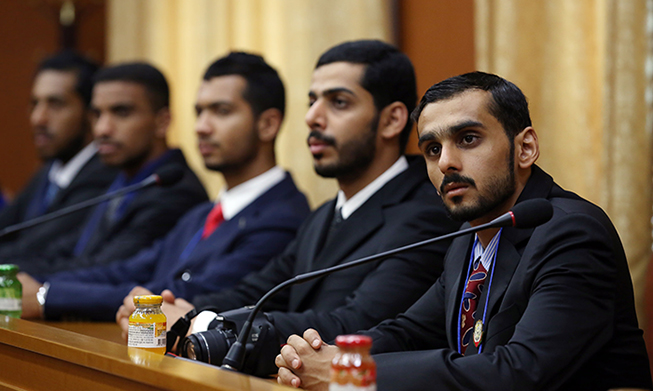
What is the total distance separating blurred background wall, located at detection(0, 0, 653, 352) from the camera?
9.01 feet

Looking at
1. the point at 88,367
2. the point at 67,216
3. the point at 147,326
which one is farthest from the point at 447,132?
the point at 67,216

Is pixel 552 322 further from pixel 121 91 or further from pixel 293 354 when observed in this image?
pixel 121 91

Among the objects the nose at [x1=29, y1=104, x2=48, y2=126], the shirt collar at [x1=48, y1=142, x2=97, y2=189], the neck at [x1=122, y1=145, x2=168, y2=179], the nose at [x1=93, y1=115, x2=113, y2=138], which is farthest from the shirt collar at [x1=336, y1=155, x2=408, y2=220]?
the nose at [x1=29, y1=104, x2=48, y2=126]

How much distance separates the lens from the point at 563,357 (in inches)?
57.6

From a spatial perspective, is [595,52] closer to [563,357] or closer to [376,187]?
[376,187]

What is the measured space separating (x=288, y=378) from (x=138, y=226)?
2084mm

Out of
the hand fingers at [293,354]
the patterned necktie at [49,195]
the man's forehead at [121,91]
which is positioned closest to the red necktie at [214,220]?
the man's forehead at [121,91]

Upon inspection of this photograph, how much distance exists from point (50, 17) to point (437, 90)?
5.32 m

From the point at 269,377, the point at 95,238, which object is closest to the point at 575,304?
the point at 269,377

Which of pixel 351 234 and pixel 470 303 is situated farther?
pixel 351 234

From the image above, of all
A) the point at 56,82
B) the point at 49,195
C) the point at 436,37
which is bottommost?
the point at 49,195

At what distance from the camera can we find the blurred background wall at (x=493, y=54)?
108 inches

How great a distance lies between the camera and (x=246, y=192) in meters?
3.12

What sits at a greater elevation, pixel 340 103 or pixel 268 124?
pixel 340 103
